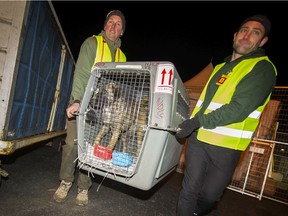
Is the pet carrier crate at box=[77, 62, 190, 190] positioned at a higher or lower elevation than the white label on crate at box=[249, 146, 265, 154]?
higher

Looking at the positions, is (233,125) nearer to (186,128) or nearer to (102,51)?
(186,128)

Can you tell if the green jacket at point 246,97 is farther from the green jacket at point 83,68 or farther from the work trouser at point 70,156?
the work trouser at point 70,156

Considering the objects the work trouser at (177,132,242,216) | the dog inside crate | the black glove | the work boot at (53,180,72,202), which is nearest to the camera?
the black glove

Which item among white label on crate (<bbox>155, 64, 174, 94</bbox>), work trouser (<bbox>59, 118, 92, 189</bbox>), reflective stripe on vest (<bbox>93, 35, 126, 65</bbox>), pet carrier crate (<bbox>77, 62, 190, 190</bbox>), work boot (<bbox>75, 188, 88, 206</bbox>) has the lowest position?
work boot (<bbox>75, 188, 88, 206</bbox>)

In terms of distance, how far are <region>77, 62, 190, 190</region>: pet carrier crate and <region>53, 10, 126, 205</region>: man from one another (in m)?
0.36

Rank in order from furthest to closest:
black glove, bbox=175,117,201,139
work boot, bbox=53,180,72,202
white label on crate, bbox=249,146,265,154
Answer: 1. white label on crate, bbox=249,146,265,154
2. work boot, bbox=53,180,72,202
3. black glove, bbox=175,117,201,139

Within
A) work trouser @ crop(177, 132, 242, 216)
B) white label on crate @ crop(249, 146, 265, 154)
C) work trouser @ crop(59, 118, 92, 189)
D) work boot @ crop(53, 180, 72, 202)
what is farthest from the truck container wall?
white label on crate @ crop(249, 146, 265, 154)

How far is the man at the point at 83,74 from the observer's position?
2.40m

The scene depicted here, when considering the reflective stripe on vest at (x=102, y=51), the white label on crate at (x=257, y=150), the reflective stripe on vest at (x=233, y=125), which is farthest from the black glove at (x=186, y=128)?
the white label on crate at (x=257, y=150)

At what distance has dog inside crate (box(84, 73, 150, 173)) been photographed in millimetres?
2016

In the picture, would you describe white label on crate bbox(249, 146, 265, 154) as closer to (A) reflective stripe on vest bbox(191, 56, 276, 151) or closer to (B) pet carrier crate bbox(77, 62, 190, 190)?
(A) reflective stripe on vest bbox(191, 56, 276, 151)

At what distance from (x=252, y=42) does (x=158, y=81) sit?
1.15 m

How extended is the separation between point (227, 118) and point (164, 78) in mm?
708

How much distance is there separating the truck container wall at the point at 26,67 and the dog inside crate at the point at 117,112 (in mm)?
789
